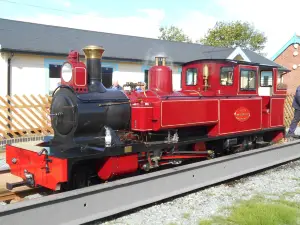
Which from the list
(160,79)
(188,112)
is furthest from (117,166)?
(160,79)

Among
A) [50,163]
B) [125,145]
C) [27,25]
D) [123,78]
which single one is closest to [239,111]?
[125,145]

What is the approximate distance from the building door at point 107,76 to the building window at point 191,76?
22.3ft

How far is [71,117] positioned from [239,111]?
3.78 meters

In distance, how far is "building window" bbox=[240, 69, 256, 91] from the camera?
764 cm

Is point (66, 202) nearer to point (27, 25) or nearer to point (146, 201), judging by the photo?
point (146, 201)

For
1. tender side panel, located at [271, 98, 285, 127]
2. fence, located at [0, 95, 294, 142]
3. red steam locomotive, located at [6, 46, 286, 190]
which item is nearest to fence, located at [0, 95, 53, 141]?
fence, located at [0, 95, 294, 142]

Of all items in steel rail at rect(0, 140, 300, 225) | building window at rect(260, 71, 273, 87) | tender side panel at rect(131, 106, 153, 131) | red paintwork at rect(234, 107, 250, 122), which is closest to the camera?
steel rail at rect(0, 140, 300, 225)

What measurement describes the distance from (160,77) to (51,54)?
7.45m

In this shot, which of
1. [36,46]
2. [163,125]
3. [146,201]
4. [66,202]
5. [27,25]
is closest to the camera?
[66,202]

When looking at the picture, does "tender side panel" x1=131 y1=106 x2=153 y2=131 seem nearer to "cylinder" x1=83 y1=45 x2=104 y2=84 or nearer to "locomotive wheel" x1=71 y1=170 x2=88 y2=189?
"cylinder" x1=83 y1=45 x2=104 y2=84

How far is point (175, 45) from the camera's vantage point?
791 inches

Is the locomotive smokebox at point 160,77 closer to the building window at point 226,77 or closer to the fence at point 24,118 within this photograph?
the building window at point 226,77

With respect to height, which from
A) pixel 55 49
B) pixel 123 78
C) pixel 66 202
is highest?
pixel 55 49

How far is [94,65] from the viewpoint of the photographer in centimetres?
564
